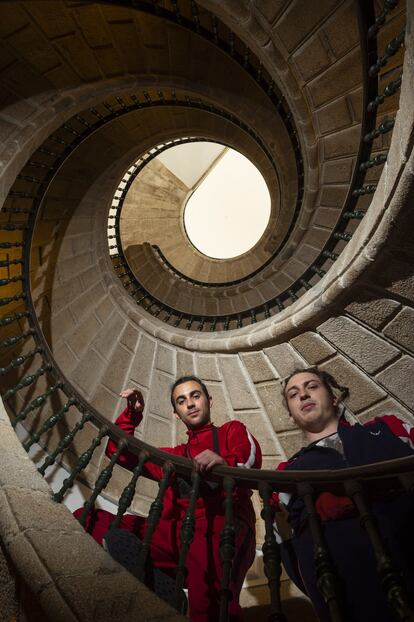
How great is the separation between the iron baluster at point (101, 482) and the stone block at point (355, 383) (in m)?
1.82

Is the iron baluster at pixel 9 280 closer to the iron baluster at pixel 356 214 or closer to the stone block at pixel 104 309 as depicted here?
the stone block at pixel 104 309

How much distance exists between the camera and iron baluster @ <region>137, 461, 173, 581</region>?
1.30 metres

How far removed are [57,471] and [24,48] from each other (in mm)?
4185

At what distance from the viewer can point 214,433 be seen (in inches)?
86.3

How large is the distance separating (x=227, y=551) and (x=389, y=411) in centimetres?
199

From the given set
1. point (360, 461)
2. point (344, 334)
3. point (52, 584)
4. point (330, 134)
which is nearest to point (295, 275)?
point (330, 134)

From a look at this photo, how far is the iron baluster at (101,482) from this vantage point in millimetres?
1583

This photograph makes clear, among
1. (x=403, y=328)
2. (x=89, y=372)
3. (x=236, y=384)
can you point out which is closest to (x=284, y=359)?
(x=236, y=384)

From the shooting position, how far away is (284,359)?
10.3ft

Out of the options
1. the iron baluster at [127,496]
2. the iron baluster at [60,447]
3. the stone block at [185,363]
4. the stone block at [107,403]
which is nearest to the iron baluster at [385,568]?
the iron baluster at [127,496]

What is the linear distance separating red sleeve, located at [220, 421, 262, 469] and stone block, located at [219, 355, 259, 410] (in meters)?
1.27

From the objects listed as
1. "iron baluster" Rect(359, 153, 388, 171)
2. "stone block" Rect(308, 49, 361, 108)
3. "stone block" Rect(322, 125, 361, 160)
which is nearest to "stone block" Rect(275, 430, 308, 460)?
"iron baluster" Rect(359, 153, 388, 171)

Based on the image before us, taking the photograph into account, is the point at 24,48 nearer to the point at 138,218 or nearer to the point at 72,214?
the point at 72,214

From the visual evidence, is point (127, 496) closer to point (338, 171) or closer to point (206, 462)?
point (206, 462)
